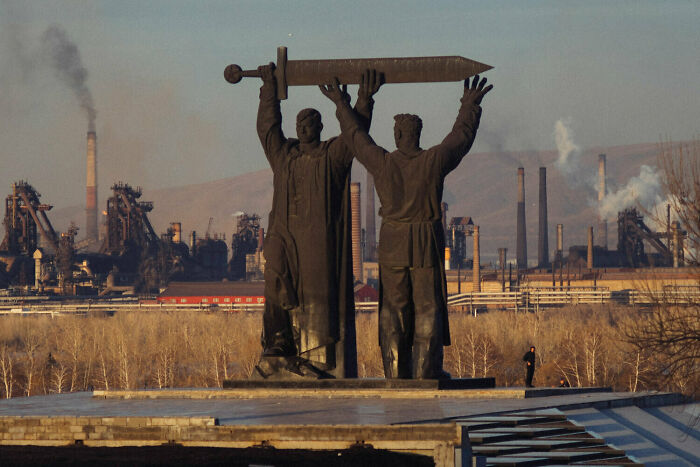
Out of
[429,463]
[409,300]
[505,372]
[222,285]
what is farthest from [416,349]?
[222,285]

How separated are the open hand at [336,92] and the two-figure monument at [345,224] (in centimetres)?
2

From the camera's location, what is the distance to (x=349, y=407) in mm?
15273

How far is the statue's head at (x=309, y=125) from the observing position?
701 inches

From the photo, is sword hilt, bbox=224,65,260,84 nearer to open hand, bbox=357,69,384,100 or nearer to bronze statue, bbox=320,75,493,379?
open hand, bbox=357,69,384,100

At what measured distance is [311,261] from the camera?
1762 centimetres

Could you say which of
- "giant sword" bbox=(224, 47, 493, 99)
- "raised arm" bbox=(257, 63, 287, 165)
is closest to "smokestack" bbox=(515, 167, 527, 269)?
"raised arm" bbox=(257, 63, 287, 165)

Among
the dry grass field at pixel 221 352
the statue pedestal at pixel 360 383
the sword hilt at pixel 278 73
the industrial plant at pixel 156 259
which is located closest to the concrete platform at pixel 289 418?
the statue pedestal at pixel 360 383

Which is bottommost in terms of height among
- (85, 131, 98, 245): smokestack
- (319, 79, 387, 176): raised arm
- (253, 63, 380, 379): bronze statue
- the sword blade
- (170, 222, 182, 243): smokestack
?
(253, 63, 380, 379): bronze statue

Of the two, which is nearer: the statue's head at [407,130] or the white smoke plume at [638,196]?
the statue's head at [407,130]

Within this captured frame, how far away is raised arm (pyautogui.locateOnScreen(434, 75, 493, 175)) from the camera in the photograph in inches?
666

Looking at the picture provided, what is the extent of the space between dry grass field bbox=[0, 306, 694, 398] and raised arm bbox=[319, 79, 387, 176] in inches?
659

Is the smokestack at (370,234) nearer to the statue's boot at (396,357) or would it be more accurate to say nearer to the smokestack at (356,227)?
the smokestack at (356,227)

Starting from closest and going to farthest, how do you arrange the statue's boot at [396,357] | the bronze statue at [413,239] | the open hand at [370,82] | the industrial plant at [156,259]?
the bronze statue at [413,239], the statue's boot at [396,357], the open hand at [370,82], the industrial plant at [156,259]

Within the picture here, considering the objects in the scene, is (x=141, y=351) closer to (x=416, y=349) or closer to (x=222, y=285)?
(x=222, y=285)
